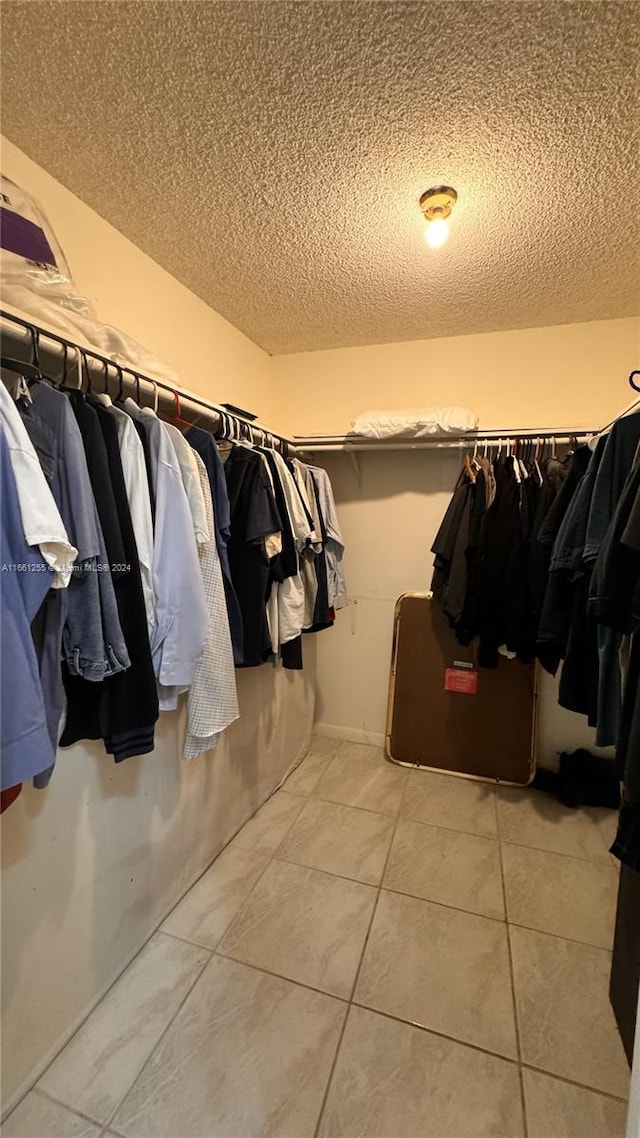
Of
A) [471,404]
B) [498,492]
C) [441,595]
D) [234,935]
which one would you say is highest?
[471,404]

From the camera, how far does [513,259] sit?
159 cm

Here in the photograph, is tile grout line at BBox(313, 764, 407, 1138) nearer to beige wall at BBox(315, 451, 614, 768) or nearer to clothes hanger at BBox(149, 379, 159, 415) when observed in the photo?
beige wall at BBox(315, 451, 614, 768)

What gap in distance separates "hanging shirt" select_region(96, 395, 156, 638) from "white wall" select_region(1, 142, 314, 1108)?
57cm

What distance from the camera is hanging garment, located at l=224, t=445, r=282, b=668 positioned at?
138 cm

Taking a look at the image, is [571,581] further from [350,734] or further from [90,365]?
[350,734]

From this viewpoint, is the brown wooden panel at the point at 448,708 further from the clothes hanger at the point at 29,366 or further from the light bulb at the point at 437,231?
the clothes hanger at the point at 29,366

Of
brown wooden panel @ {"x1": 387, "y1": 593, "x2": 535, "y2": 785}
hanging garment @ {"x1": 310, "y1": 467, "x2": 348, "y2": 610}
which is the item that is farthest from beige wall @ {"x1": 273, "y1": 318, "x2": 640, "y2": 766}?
hanging garment @ {"x1": 310, "y1": 467, "x2": 348, "y2": 610}

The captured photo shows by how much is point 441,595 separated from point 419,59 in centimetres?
187

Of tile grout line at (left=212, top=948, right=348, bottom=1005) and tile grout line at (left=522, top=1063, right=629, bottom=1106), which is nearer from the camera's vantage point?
tile grout line at (left=522, top=1063, right=629, bottom=1106)

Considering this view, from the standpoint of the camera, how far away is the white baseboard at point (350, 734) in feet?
8.61

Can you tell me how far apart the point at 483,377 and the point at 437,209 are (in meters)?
1.05

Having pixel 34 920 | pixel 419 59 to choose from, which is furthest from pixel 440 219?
pixel 34 920

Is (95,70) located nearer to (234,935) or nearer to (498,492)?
(498,492)

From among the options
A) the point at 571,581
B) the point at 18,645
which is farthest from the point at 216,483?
the point at 571,581
